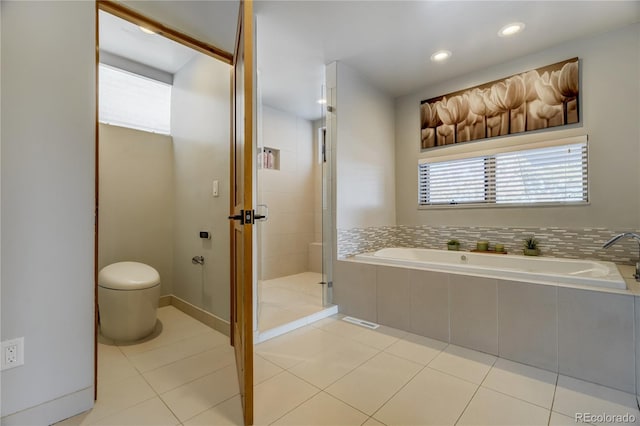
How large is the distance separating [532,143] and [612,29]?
994mm

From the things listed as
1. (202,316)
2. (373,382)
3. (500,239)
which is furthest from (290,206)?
(373,382)

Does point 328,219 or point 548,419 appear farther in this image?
point 328,219

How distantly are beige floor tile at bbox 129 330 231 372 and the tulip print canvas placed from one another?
2942 millimetres

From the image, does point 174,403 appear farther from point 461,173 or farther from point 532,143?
point 532,143

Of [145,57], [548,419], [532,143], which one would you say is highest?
[145,57]

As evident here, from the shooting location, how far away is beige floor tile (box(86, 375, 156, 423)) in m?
1.38

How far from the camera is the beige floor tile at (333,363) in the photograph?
5.47ft

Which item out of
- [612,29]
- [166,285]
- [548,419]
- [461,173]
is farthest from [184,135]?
[612,29]

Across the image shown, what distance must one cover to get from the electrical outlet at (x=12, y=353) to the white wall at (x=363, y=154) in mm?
2221

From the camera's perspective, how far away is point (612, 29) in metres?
2.35

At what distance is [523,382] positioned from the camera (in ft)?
5.33

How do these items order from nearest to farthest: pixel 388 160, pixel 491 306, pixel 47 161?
pixel 47 161, pixel 491 306, pixel 388 160

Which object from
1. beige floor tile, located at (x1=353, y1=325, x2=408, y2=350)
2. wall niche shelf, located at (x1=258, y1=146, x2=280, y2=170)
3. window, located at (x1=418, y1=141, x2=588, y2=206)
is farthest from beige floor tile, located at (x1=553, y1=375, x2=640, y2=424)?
wall niche shelf, located at (x1=258, y1=146, x2=280, y2=170)

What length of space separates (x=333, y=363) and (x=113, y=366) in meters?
1.37
